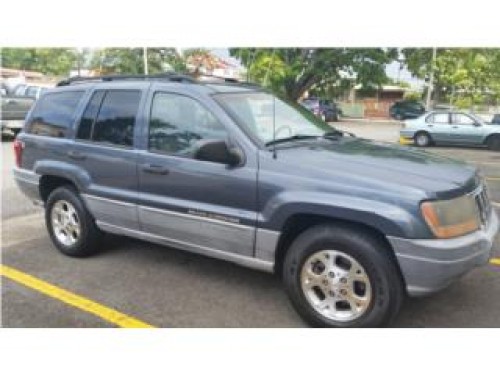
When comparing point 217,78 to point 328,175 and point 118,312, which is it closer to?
point 328,175

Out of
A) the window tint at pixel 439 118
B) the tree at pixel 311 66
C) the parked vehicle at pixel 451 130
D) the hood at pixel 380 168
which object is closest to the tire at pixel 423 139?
the parked vehicle at pixel 451 130

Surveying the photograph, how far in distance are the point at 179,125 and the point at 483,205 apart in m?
2.48

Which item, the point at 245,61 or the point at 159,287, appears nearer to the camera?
the point at 159,287

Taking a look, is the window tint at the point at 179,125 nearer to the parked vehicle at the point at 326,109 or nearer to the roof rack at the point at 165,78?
the roof rack at the point at 165,78

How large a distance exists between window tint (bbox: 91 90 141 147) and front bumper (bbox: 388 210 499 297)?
2580 millimetres

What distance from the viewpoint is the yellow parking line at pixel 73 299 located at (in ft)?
13.4

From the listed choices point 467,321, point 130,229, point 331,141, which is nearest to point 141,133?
point 130,229

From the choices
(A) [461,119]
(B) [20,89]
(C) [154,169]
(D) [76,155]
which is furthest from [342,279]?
(B) [20,89]

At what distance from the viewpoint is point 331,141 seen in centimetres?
473

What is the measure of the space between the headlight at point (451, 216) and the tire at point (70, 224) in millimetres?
3269

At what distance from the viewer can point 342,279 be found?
3.79 m

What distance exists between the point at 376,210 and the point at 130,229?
240 cm

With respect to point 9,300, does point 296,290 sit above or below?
above

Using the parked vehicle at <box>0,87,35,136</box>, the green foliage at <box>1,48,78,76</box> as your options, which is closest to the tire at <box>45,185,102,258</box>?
the parked vehicle at <box>0,87,35,136</box>
